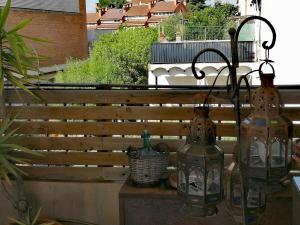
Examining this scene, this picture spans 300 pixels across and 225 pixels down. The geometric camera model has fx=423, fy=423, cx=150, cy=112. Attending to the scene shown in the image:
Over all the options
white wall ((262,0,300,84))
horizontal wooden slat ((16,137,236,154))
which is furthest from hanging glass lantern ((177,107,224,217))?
white wall ((262,0,300,84))

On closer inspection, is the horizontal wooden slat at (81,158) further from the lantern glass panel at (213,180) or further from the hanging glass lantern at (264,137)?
the hanging glass lantern at (264,137)

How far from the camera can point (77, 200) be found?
2885 millimetres

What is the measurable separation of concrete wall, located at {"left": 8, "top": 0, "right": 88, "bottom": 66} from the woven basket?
10.9 metres

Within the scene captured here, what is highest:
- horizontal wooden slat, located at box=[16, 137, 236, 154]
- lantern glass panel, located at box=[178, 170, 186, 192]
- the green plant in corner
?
lantern glass panel, located at box=[178, 170, 186, 192]

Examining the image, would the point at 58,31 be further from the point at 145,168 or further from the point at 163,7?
the point at 163,7

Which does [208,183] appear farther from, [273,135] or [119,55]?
[119,55]

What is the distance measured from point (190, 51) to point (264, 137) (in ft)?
35.9

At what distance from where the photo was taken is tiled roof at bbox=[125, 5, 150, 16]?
93.3 feet

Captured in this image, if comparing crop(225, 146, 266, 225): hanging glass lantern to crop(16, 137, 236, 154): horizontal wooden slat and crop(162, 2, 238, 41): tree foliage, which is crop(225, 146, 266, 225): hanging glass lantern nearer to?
crop(16, 137, 236, 154): horizontal wooden slat

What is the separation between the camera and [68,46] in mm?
15289

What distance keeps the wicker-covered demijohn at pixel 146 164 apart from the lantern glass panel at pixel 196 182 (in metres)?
1.13

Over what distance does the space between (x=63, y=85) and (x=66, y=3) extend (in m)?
12.9

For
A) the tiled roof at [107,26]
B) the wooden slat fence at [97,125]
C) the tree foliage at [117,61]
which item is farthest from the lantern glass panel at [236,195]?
the tiled roof at [107,26]

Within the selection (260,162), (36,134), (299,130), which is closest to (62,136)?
(36,134)
